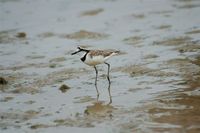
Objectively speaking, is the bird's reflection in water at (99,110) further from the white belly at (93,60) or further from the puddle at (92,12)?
the puddle at (92,12)

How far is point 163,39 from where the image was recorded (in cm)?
1483

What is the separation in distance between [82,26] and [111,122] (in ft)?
30.8

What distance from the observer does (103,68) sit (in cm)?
1270

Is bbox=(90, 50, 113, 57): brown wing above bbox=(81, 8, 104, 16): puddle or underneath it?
underneath

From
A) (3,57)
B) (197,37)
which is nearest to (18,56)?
(3,57)

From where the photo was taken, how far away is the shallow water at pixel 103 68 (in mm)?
8773

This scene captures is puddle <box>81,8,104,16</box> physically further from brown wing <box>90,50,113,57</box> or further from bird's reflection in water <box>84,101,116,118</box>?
bird's reflection in water <box>84,101,116,118</box>

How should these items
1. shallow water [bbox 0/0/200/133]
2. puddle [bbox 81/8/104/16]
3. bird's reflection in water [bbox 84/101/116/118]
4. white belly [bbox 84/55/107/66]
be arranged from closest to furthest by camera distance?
shallow water [bbox 0/0/200/133] < bird's reflection in water [bbox 84/101/116/118] < white belly [bbox 84/55/107/66] < puddle [bbox 81/8/104/16]

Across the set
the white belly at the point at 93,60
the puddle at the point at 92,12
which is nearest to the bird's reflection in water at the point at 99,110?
the white belly at the point at 93,60

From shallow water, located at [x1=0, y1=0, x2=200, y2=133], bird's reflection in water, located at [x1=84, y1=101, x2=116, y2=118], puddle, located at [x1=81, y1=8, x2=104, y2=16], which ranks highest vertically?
puddle, located at [x1=81, y1=8, x2=104, y2=16]

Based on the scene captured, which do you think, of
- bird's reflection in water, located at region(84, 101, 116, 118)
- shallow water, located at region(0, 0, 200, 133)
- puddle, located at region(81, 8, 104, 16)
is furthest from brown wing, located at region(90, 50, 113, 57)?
puddle, located at region(81, 8, 104, 16)

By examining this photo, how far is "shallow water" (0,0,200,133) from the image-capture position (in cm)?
877

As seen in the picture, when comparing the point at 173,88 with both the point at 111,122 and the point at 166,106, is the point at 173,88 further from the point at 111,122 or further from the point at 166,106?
the point at 111,122

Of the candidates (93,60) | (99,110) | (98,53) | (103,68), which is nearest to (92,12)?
(103,68)
